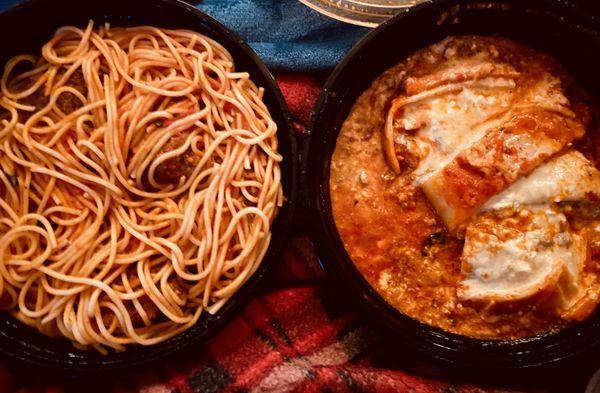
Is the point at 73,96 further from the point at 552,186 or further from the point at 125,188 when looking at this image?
the point at 552,186

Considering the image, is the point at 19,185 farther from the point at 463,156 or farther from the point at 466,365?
the point at 466,365

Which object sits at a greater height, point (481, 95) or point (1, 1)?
point (1, 1)

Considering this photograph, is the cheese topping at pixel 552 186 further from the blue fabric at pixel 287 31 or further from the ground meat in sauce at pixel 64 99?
the ground meat in sauce at pixel 64 99

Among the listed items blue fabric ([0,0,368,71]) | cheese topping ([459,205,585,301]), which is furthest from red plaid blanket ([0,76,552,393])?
cheese topping ([459,205,585,301])

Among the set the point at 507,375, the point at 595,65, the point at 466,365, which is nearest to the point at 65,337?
the point at 466,365

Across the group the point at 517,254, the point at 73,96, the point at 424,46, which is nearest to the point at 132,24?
the point at 73,96

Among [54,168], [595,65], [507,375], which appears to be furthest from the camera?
[507,375]

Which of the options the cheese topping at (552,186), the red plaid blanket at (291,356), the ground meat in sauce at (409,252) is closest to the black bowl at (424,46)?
the ground meat in sauce at (409,252)

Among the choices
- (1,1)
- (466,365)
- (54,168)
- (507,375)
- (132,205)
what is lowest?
(507,375)
